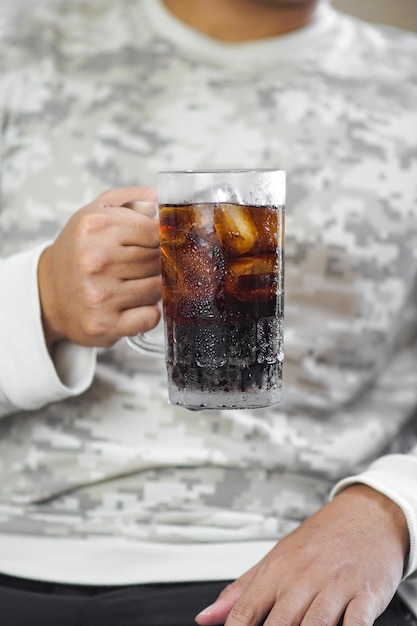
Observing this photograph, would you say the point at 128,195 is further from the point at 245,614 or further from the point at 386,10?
the point at 386,10

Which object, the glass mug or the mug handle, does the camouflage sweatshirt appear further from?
the glass mug

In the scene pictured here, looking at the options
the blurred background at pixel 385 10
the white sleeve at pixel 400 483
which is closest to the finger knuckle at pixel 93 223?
the white sleeve at pixel 400 483

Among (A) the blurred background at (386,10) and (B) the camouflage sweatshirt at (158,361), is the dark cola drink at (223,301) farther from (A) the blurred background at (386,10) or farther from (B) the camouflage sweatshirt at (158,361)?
(A) the blurred background at (386,10)

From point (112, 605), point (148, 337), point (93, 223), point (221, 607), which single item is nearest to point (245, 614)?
point (221, 607)

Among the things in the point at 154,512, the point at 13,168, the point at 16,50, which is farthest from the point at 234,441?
the point at 16,50

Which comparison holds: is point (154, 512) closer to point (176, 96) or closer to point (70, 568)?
point (70, 568)

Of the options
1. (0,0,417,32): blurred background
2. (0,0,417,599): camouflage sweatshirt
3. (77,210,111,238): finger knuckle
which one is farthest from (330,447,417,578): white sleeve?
(0,0,417,32): blurred background
